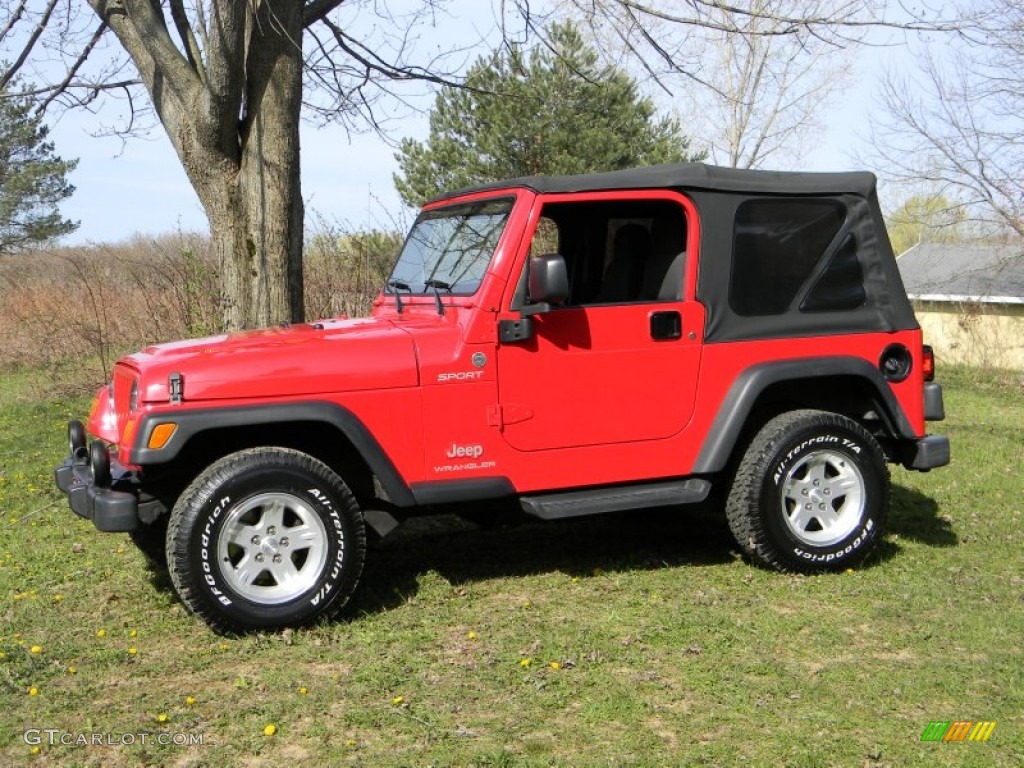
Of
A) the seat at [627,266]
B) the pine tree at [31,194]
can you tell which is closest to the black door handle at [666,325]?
the seat at [627,266]

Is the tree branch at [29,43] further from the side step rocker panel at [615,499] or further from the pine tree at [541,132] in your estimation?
the pine tree at [541,132]

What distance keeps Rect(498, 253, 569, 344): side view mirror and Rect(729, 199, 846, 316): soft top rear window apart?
42.3 inches

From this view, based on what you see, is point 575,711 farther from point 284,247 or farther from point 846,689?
point 284,247

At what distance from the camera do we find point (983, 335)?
23516 millimetres

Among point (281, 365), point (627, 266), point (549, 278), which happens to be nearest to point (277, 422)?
point (281, 365)

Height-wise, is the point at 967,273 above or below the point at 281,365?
above

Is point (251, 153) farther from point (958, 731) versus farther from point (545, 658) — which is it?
point (958, 731)

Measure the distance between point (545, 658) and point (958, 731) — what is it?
1639 mm

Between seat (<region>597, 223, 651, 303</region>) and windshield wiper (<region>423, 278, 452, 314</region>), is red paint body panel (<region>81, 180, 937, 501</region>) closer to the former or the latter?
windshield wiper (<region>423, 278, 452, 314</region>)

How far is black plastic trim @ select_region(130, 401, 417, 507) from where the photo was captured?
15.2ft

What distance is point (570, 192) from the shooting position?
5.37m

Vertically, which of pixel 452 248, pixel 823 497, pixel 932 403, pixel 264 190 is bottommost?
pixel 823 497

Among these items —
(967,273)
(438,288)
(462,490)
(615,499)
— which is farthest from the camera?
(967,273)

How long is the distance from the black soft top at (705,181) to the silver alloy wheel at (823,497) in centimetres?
144
